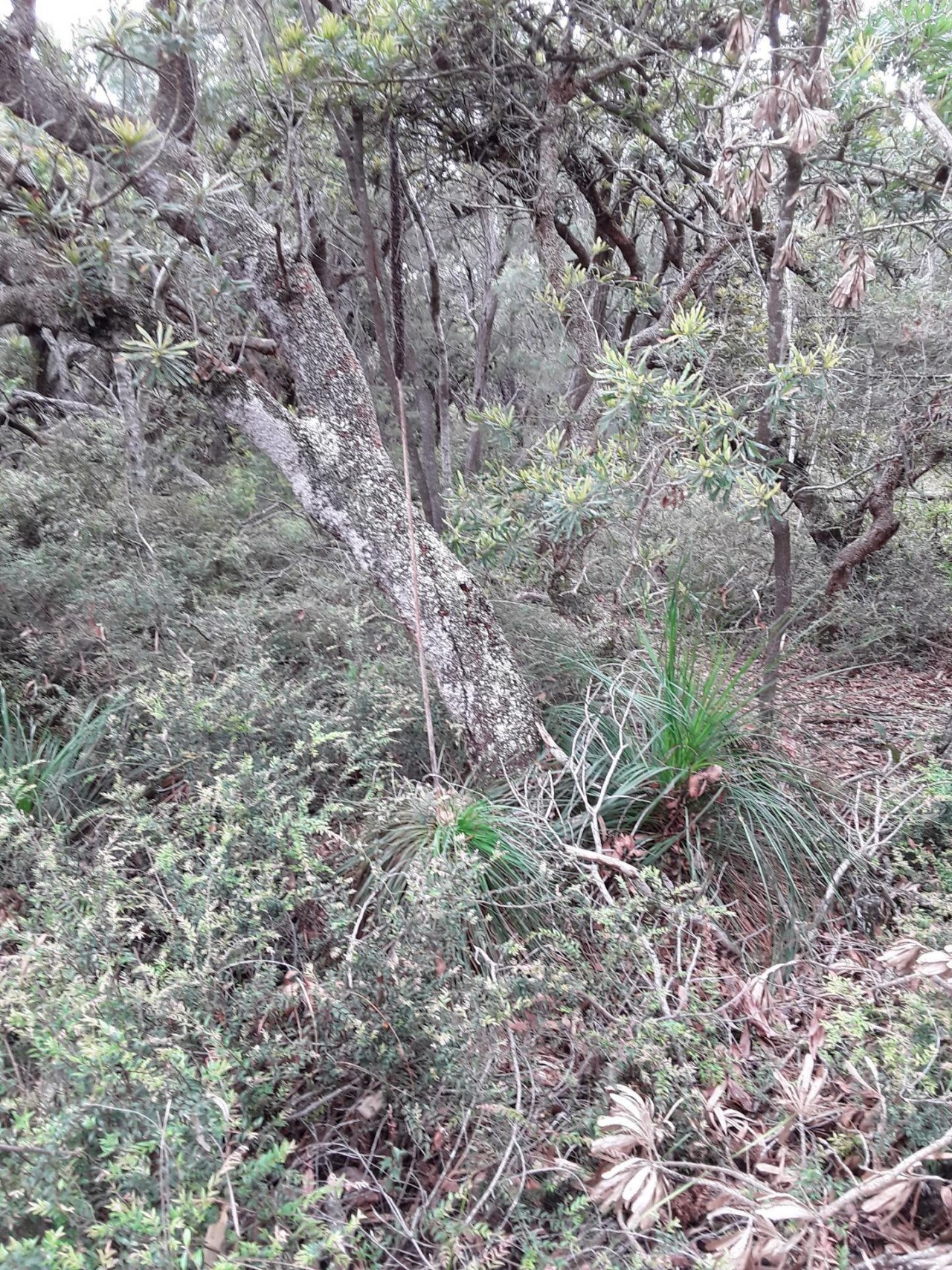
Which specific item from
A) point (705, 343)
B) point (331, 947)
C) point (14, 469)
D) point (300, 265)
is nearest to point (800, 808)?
point (331, 947)

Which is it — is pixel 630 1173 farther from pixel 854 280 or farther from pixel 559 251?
pixel 559 251

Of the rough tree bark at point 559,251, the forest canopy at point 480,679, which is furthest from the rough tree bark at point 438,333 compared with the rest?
the rough tree bark at point 559,251

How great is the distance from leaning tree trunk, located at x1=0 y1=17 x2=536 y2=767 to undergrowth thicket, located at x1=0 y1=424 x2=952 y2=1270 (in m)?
0.28

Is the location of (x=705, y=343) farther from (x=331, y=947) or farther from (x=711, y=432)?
(x=331, y=947)

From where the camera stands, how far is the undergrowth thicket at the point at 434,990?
1562 mm

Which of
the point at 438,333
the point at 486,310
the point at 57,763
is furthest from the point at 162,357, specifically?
the point at 486,310

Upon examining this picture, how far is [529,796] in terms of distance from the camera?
2.96m

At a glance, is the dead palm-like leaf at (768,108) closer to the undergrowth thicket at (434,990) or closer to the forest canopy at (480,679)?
the forest canopy at (480,679)

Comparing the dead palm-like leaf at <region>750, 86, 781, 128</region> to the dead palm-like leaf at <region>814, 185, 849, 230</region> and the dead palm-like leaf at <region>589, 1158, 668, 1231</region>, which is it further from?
the dead palm-like leaf at <region>589, 1158, 668, 1231</region>

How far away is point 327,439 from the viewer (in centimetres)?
322

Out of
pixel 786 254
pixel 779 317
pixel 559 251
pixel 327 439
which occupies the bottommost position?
pixel 327 439

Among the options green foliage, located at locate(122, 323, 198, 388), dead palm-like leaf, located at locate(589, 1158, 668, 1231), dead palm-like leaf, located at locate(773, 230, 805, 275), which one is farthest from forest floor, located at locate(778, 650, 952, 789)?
green foliage, located at locate(122, 323, 198, 388)

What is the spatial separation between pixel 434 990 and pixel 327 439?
2.19m

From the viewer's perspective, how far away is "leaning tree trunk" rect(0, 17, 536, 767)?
319cm
